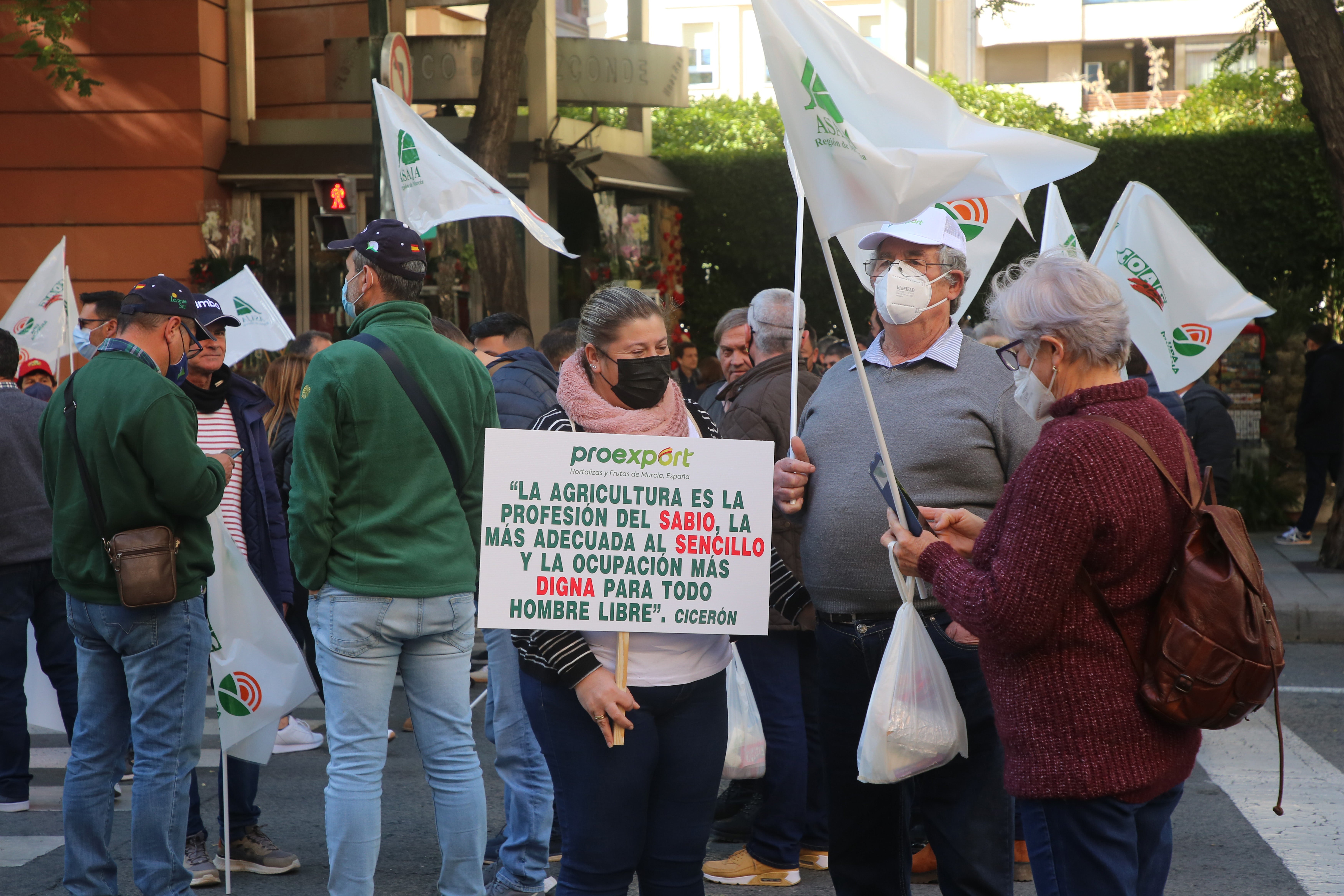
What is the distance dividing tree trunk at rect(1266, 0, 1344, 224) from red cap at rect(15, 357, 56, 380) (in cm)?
957

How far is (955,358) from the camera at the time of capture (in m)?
3.46

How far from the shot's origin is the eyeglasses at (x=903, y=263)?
138 inches

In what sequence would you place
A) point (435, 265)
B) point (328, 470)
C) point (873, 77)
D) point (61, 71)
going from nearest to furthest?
point (873, 77)
point (328, 470)
point (61, 71)
point (435, 265)

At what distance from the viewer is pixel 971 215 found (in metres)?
6.20

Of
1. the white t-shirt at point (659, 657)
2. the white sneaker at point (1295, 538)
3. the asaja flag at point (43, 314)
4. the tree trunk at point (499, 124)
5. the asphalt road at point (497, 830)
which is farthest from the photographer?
the white sneaker at point (1295, 538)

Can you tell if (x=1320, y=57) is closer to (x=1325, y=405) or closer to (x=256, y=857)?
(x=1325, y=405)

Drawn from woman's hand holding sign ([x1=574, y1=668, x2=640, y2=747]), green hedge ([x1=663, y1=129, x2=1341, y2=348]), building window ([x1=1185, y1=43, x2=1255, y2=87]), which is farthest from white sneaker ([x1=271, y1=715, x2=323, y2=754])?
building window ([x1=1185, y1=43, x2=1255, y2=87])

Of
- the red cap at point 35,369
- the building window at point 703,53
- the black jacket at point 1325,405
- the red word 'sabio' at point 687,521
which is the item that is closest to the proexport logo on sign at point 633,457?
the red word 'sabio' at point 687,521

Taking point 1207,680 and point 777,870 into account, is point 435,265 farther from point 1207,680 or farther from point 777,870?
point 1207,680

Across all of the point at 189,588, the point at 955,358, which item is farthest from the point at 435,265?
the point at 955,358

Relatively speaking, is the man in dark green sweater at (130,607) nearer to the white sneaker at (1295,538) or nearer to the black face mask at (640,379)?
the black face mask at (640,379)

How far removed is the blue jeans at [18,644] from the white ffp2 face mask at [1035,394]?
176 inches

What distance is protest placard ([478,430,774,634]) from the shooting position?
124 inches

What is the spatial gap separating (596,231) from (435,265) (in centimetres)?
243
